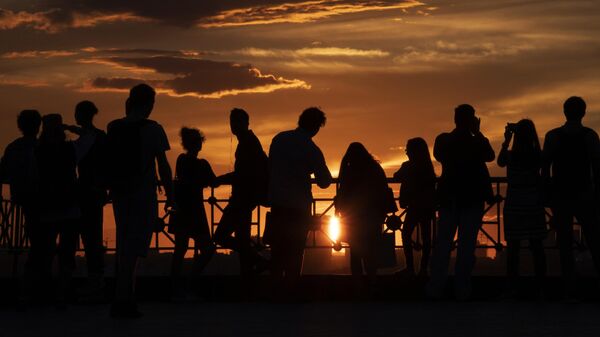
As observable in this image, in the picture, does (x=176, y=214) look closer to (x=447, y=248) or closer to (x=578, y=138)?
(x=447, y=248)

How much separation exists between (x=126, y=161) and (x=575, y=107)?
187 inches

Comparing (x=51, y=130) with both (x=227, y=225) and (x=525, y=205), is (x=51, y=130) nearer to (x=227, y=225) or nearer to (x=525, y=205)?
(x=227, y=225)

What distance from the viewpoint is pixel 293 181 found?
12414 mm

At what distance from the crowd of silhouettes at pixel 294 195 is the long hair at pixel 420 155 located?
3.80 feet

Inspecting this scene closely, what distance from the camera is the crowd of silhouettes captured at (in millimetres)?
11766

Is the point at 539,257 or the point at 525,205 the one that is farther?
the point at 539,257

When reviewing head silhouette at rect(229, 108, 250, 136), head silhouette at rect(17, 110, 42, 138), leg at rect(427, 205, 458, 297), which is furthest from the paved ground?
head silhouette at rect(229, 108, 250, 136)

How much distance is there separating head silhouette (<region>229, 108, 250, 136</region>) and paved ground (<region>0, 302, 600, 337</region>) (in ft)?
6.08

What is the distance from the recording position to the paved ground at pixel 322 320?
9523 mm

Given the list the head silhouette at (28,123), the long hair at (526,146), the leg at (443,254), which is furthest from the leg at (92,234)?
the long hair at (526,146)

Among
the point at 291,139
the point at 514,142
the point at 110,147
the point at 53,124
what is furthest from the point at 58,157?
the point at 514,142

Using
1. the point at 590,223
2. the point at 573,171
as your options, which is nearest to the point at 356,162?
the point at 573,171

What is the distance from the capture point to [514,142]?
42.4ft

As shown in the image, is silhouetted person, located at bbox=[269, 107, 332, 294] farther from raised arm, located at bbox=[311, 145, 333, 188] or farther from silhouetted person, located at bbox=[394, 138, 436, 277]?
silhouetted person, located at bbox=[394, 138, 436, 277]
